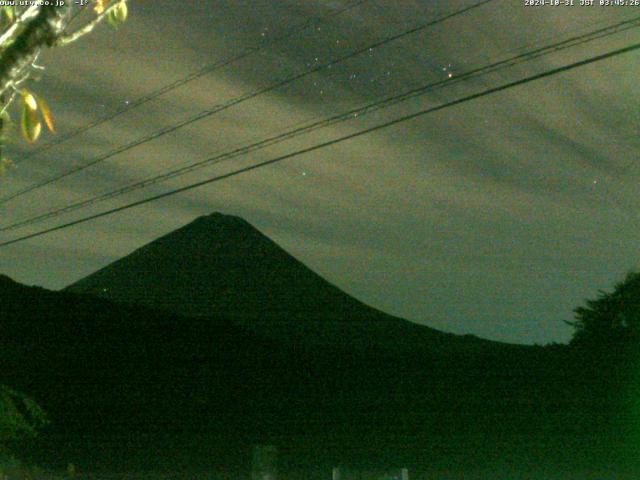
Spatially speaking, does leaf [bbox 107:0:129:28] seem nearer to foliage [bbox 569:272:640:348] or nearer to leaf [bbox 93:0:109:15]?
leaf [bbox 93:0:109:15]

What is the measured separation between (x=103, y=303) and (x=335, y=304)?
15.4 meters

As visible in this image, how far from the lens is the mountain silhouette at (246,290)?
27.2 meters

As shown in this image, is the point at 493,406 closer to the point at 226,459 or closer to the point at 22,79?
the point at 226,459

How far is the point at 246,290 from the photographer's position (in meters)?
32.4

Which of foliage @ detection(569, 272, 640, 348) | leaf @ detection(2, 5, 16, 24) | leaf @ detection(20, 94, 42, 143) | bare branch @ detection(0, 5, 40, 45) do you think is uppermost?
foliage @ detection(569, 272, 640, 348)

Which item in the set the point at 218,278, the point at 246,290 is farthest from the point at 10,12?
the point at 218,278

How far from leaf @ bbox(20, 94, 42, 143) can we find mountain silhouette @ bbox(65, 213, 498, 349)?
867 inches

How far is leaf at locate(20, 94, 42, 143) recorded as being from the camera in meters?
2.88

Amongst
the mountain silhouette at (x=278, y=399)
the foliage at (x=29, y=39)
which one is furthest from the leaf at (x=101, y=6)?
the mountain silhouette at (x=278, y=399)

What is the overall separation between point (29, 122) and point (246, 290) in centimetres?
2968

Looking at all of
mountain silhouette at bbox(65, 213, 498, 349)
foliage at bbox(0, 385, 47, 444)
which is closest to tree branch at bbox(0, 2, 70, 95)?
foliage at bbox(0, 385, 47, 444)

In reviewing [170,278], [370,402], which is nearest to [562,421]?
[370,402]

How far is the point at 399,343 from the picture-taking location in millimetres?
25688

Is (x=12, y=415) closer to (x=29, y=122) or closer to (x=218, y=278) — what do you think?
(x=29, y=122)
